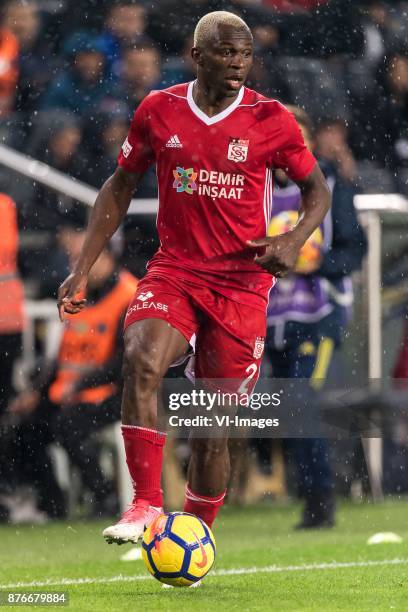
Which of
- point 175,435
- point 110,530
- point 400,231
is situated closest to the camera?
point 110,530

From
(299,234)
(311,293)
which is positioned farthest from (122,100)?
(299,234)

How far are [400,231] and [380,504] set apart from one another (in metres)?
1.74

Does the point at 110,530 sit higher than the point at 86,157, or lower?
lower

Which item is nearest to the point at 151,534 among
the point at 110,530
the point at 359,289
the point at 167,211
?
the point at 110,530

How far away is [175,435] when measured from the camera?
30.9 feet

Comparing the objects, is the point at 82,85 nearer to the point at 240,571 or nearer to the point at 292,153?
the point at 292,153

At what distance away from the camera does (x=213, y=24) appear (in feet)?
21.0

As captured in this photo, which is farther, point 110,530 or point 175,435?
point 175,435

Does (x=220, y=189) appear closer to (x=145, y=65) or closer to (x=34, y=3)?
(x=145, y=65)

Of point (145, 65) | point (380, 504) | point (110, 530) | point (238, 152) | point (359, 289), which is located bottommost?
point (380, 504)

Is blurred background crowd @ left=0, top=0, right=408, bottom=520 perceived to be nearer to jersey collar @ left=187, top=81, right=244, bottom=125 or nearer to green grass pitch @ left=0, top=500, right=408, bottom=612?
green grass pitch @ left=0, top=500, right=408, bottom=612

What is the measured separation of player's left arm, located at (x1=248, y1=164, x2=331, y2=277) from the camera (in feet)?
20.6

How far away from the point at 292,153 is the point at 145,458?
1442mm

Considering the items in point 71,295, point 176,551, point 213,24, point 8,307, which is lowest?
point 176,551
